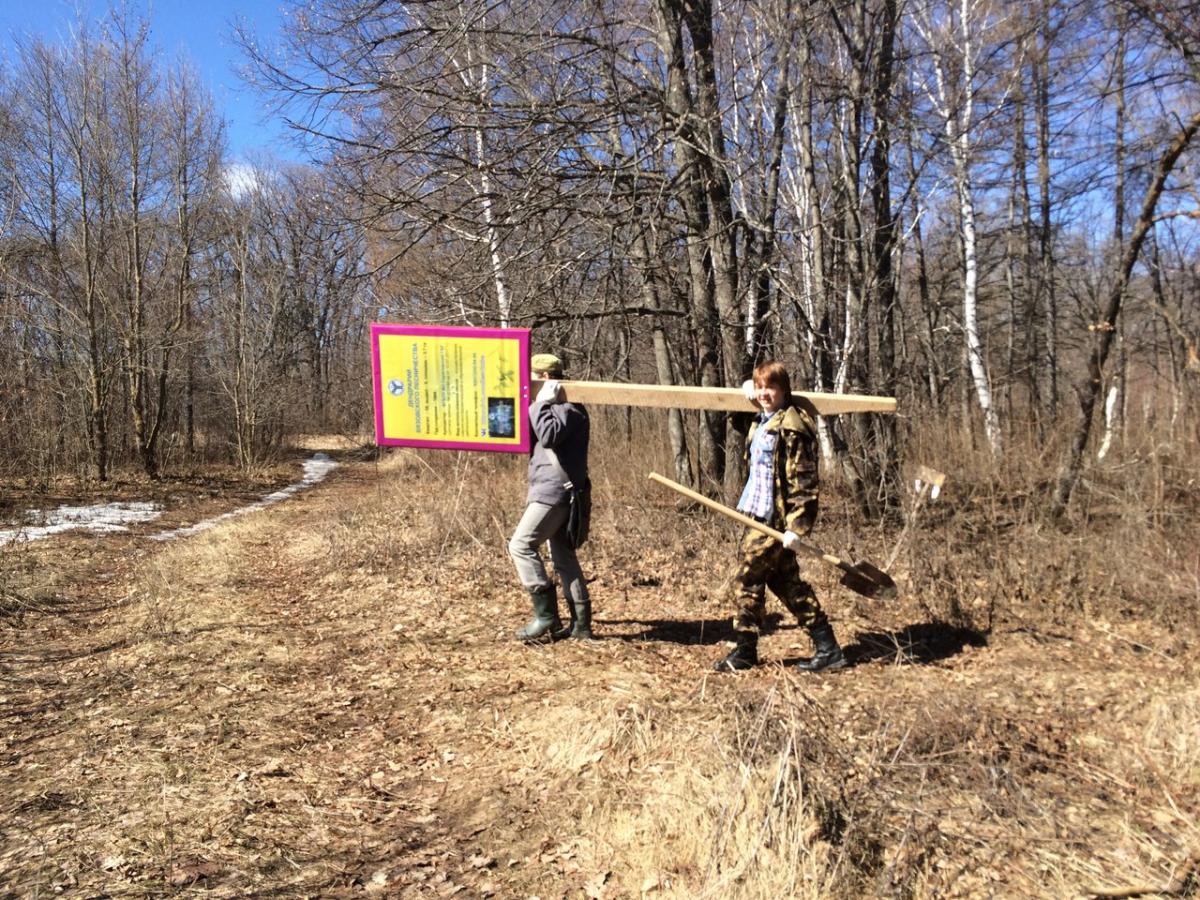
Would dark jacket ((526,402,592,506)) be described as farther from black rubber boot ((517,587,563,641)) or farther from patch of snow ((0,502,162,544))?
patch of snow ((0,502,162,544))

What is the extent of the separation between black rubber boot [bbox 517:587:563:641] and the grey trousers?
83 millimetres

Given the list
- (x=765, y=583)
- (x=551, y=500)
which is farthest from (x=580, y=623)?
(x=765, y=583)

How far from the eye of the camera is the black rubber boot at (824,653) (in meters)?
4.68

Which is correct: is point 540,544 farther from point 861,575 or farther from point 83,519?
point 83,519

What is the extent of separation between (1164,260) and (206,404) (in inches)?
1103

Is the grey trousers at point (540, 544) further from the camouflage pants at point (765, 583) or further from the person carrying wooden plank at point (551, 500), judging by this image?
the camouflage pants at point (765, 583)

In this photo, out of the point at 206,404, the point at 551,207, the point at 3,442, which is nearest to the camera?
the point at 551,207

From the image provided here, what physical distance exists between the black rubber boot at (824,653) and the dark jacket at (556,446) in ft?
5.52

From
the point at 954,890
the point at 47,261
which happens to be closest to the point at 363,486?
the point at 47,261

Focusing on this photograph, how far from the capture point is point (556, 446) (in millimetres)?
4953

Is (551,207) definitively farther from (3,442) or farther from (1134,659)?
(3,442)

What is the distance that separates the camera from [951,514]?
23.7ft

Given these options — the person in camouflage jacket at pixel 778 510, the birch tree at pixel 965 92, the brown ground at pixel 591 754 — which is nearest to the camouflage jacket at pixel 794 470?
the person in camouflage jacket at pixel 778 510

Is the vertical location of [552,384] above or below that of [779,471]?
above
